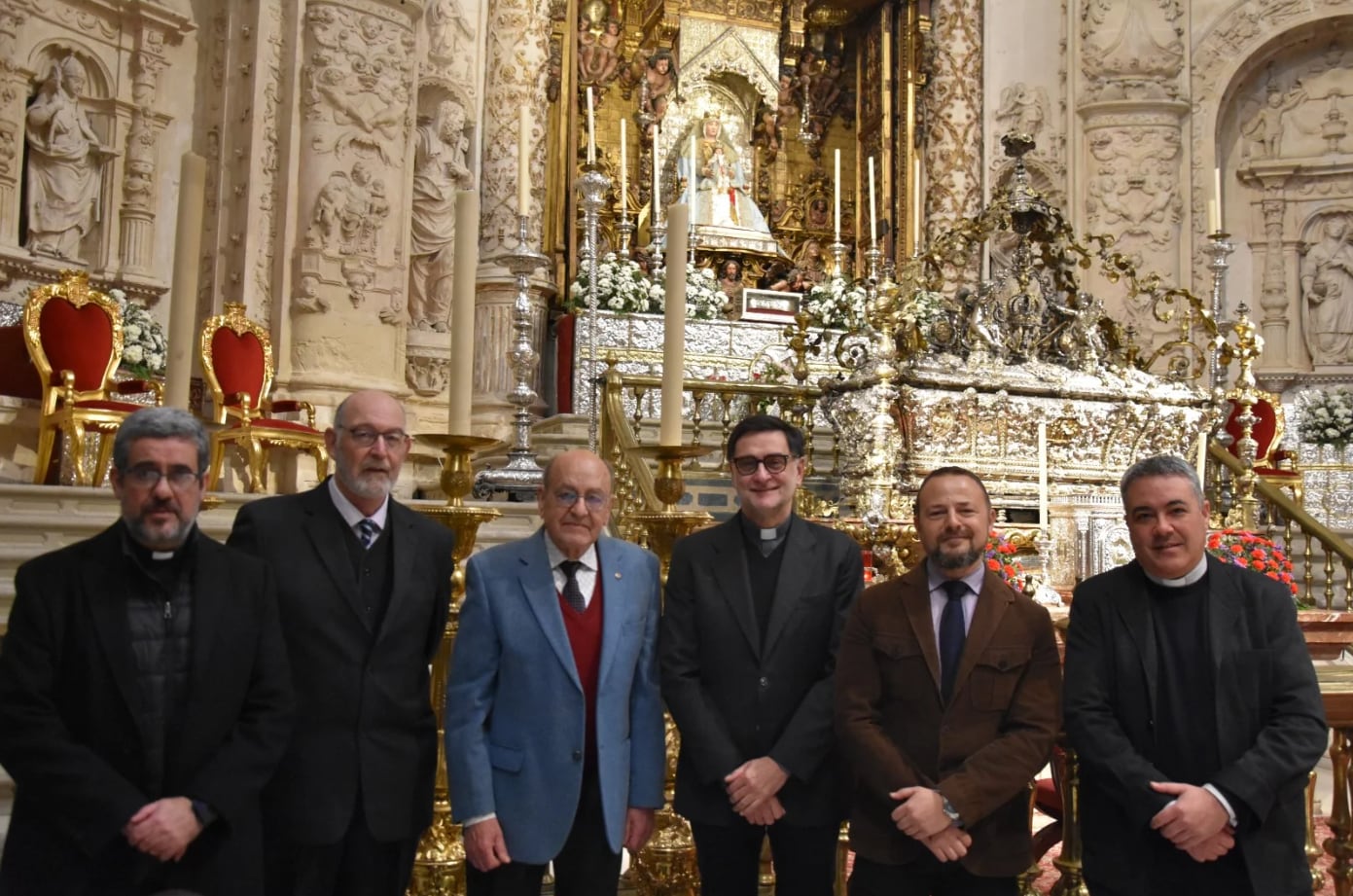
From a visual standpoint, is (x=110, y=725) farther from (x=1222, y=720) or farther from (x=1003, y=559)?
(x=1003, y=559)

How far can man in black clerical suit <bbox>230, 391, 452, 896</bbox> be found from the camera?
2.73 m

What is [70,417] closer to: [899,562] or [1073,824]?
[899,562]

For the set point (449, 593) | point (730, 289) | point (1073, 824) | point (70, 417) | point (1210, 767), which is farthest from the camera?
point (730, 289)

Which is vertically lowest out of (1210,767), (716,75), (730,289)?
(1210,767)


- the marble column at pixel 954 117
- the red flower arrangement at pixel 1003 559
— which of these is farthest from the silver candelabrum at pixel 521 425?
the marble column at pixel 954 117

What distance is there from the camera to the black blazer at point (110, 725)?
2.32m

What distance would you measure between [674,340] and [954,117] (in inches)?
479

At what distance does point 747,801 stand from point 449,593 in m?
0.89

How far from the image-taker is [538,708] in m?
2.83

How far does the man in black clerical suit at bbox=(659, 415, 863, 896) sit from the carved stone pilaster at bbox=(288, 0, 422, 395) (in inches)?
283

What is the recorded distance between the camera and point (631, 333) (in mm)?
11266

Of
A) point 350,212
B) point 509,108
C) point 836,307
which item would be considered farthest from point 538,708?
point 509,108

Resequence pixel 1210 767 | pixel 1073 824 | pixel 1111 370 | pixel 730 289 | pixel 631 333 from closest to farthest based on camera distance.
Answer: pixel 1210 767, pixel 1073 824, pixel 1111 370, pixel 631 333, pixel 730 289

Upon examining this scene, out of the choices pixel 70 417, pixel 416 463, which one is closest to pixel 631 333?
pixel 416 463
